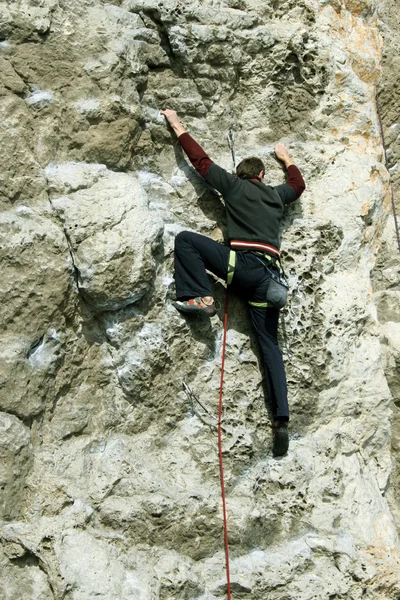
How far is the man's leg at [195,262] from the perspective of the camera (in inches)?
185

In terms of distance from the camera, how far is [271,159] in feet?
17.8

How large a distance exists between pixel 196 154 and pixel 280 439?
2068 mm

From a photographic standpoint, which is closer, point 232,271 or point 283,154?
point 232,271

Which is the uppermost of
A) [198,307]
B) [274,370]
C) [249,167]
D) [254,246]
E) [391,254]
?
[249,167]

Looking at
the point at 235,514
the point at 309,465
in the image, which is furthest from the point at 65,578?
the point at 309,465

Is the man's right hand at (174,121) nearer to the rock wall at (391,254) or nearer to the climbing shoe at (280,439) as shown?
the rock wall at (391,254)

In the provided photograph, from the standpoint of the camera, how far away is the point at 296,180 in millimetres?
5207

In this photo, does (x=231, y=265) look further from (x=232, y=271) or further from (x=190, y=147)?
(x=190, y=147)

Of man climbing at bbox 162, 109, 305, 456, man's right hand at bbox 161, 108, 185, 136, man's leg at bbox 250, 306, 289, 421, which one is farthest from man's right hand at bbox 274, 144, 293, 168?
man's leg at bbox 250, 306, 289, 421

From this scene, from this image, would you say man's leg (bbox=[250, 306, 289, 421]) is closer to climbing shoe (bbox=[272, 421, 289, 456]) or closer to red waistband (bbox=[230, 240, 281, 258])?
climbing shoe (bbox=[272, 421, 289, 456])

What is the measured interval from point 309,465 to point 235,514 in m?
0.63

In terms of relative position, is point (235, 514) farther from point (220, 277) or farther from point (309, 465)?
point (220, 277)

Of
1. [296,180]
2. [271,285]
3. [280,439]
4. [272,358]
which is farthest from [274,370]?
[296,180]

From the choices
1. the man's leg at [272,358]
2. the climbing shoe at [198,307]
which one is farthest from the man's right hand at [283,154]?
the climbing shoe at [198,307]
